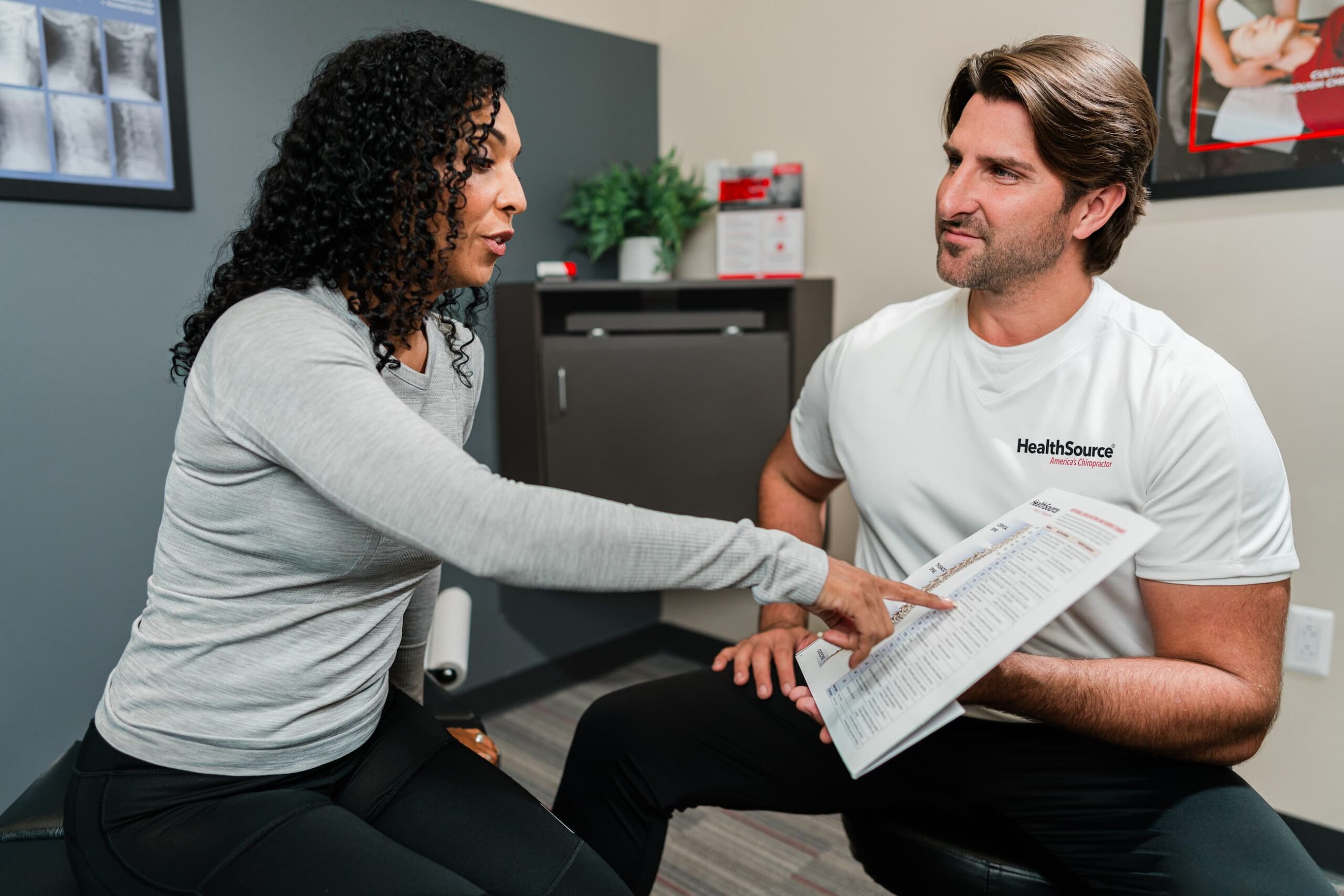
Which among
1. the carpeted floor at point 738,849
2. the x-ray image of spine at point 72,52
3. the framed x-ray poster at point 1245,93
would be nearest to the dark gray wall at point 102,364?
the x-ray image of spine at point 72,52

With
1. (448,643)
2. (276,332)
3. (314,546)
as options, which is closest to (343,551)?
(314,546)

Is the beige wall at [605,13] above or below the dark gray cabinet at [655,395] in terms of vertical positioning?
above

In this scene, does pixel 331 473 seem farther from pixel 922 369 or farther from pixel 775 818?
pixel 775 818

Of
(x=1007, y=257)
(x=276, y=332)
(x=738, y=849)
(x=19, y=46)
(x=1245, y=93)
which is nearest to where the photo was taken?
(x=276, y=332)

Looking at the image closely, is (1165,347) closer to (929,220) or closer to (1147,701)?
(1147,701)

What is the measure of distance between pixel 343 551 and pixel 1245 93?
1584 mm

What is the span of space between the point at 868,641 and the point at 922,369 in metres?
0.51

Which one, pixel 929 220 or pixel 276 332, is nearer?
pixel 276 332

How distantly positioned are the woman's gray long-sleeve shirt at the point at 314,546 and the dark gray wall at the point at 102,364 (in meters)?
0.76

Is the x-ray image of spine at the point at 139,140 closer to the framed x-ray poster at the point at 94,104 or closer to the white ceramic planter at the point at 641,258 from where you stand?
the framed x-ray poster at the point at 94,104

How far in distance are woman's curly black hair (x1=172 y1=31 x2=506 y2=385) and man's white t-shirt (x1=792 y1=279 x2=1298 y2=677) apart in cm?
62

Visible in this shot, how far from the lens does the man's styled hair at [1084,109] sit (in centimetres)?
114

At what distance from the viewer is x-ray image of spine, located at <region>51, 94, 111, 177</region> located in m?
1.51

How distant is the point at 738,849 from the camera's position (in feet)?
5.74
